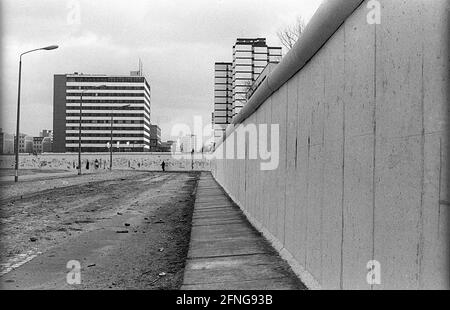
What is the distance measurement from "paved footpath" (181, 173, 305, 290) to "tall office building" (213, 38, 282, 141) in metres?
39.8

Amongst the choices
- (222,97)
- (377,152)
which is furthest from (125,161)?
(377,152)

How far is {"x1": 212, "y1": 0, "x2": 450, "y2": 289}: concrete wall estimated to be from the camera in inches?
90.2

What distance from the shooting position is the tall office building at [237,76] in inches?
1994

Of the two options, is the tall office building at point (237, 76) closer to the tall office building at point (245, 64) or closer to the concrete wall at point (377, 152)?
the tall office building at point (245, 64)

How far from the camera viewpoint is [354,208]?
3.45 metres

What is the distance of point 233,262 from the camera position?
619 centimetres

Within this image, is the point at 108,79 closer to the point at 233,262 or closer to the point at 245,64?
the point at 245,64

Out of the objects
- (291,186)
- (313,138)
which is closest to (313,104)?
(313,138)

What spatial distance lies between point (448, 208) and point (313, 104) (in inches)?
107

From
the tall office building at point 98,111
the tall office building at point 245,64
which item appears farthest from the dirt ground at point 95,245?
the tall office building at point 98,111

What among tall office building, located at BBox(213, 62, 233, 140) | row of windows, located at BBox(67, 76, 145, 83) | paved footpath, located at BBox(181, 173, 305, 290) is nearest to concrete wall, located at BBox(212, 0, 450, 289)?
paved footpath, located at BBox(181, 173, 305, 290)

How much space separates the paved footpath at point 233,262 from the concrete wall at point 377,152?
0.38 metres

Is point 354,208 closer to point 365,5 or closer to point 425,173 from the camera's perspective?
point 425,173

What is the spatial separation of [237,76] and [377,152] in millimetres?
48849
